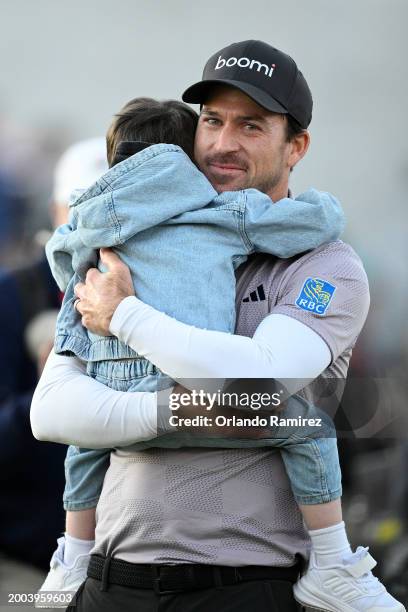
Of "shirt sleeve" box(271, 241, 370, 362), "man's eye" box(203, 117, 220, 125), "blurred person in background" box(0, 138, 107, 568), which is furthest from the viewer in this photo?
"blurred person in background" box(0, 138, 107, 568)

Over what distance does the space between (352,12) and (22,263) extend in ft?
6.72

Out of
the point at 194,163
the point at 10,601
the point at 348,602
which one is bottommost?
the point at 10,601

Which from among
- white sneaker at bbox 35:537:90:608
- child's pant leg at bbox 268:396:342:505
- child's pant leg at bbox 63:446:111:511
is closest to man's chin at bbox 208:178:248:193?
child's pant leg at bbox 268:396:342:505

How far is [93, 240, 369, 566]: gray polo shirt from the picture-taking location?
192 centimetres

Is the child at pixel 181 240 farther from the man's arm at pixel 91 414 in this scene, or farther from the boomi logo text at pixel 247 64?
the boomi logo text at pixel 247 64

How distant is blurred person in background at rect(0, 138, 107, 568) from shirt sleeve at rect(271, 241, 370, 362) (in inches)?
58.5

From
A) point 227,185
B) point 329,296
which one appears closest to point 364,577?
point 329,296

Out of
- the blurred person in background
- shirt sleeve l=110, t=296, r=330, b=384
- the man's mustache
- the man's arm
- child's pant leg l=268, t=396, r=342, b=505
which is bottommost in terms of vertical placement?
the blurred person in background

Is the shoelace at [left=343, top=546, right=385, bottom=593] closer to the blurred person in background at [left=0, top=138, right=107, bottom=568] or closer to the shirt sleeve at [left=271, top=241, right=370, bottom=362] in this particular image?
the shirt sleeve at [left=271, top=241, right=370, bottom=362]

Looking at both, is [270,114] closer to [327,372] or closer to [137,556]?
[327,372]

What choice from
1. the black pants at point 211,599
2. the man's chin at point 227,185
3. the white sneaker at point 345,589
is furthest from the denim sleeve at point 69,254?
the white sneaker at point 345,589

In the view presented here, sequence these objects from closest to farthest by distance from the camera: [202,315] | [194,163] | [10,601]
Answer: [202,315], [194,163], [10,601]

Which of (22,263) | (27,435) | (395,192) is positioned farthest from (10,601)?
(395,192)

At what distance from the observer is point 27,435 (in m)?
3.35
